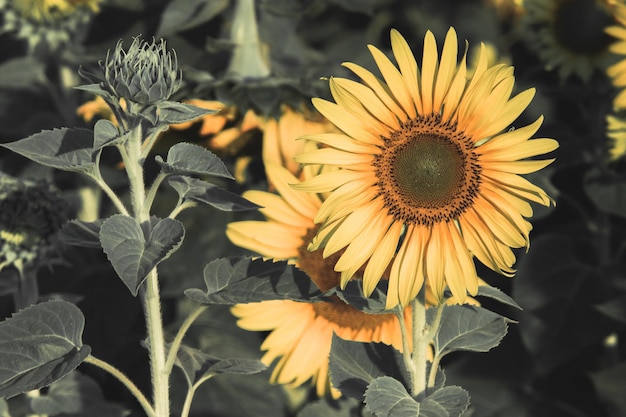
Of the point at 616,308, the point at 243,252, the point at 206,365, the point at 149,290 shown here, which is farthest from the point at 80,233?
the point at 616,308

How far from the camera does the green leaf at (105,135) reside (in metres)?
0.81

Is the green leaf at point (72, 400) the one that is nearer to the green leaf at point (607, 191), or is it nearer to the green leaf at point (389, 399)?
the green leaf at point (389, 399)

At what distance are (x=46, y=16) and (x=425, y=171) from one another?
89 centimetres

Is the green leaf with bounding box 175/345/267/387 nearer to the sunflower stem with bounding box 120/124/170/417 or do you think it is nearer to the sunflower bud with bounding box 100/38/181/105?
the sunflower stem with bounding box 120/124/170/417

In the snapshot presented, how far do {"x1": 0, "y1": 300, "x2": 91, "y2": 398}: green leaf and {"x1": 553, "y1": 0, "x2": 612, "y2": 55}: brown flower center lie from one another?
87 cm

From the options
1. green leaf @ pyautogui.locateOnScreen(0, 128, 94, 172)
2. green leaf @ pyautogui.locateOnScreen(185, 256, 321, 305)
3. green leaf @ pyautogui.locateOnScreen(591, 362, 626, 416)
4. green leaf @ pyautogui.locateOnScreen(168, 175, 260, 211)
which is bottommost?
green leaf @ pyautogui.locateOnScreen(591, 362, 626, 416)

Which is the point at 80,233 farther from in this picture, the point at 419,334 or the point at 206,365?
the point at 419,334

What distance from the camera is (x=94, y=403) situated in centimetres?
106

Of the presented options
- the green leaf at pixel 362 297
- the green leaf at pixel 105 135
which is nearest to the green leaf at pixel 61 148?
the green leaf at pixel 105 135

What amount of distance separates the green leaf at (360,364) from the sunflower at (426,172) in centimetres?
11

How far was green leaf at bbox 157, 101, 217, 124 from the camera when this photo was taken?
2.74 feet

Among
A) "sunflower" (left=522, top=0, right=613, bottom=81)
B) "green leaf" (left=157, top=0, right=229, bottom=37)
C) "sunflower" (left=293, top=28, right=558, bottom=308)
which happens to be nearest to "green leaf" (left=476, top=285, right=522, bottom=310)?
"sunflower" (left=293, top=28, right=558, bottom=308)

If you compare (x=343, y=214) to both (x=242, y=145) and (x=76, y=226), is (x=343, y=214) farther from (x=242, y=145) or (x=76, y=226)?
(x=242, y=145)

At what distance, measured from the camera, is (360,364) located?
0.97 m
